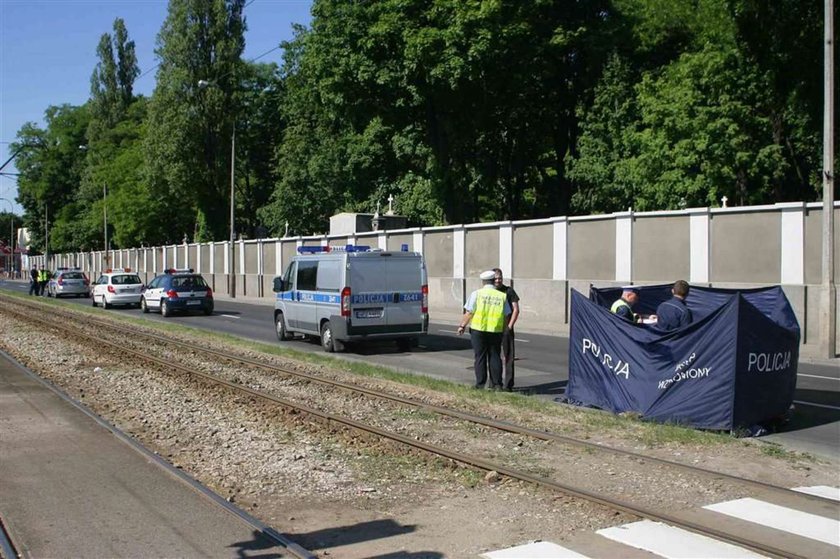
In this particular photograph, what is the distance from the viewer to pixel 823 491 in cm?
673

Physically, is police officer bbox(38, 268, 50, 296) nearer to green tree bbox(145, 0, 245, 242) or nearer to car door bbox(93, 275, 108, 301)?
green tree bbox(145, 0, 245, 242)

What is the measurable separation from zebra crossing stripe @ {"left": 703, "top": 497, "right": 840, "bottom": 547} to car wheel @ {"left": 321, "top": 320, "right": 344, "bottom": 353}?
39.2 feet

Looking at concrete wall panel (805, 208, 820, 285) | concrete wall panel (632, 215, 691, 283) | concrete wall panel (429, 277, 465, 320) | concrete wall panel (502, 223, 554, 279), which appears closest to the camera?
concrete wall panel (805, 208, 820, 285)

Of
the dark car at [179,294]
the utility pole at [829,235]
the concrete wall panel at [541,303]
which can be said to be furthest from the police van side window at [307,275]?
the dark car at [179,294]

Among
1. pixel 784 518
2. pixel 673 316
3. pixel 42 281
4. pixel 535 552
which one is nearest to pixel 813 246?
pixel 673 316

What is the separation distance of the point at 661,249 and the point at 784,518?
18599 millimetres

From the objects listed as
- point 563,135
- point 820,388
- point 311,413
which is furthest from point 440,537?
point 563,135

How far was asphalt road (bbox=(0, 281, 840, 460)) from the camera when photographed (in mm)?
9195

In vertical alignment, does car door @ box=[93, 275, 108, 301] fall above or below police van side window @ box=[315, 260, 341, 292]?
below

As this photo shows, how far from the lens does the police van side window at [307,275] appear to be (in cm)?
1814

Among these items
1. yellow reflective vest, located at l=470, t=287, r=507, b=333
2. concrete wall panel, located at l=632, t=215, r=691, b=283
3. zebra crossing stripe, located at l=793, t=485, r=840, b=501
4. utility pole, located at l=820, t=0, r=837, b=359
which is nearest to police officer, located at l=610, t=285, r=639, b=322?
yellow reflective vest, located at l=470, t=287, r=507, b=333

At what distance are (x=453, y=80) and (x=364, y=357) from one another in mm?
21761

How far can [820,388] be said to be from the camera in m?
12.7

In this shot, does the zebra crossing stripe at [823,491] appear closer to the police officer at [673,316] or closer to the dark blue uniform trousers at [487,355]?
the police officer at [673,316]
